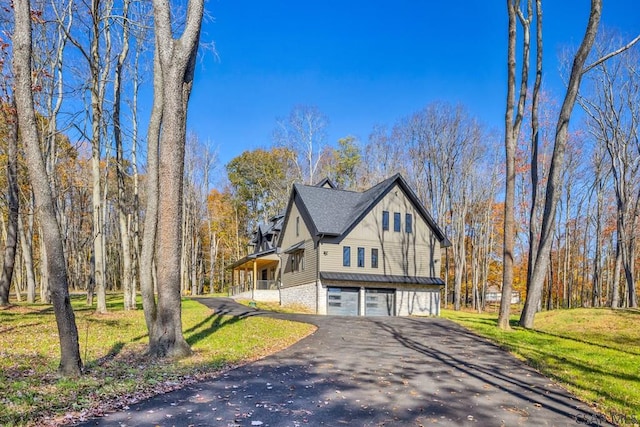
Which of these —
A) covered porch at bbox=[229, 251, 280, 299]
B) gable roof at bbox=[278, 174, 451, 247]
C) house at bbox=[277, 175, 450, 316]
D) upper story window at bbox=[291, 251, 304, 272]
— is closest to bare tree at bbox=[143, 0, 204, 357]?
house at bbox=[277, 175, 450, 316]

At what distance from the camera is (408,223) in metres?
26.2

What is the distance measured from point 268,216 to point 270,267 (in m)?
12.5

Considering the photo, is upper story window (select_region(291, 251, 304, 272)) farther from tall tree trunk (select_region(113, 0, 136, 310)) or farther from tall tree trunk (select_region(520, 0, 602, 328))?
tall tree trunk (select_region(520, 0, 602, 328))

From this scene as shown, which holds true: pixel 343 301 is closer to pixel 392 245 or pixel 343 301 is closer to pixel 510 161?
pixel 392 245

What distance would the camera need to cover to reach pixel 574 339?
12648mm

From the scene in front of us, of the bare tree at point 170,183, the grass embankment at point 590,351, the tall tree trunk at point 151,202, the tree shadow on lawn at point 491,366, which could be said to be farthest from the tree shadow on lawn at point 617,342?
the tall tree trunk at point 151,202

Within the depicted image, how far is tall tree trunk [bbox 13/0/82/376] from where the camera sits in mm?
6207

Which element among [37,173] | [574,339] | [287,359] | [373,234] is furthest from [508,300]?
[37,173]

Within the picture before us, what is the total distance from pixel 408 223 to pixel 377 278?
A: 4253 mm

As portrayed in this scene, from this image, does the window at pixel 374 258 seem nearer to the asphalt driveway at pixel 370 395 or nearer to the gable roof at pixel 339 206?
the gable roof at pixel 339 206

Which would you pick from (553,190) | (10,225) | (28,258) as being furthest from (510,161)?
(28,258)

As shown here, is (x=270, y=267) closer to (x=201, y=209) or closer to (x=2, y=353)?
(x=201, y=209)

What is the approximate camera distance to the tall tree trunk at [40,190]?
6207 millimetres

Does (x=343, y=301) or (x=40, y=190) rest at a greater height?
(x=40, y=190)
